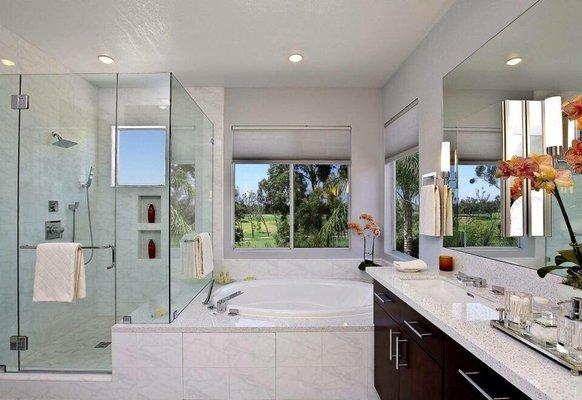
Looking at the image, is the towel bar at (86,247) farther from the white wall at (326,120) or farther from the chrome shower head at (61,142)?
the white wall at (326,120)

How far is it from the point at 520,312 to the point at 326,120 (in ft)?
9.90

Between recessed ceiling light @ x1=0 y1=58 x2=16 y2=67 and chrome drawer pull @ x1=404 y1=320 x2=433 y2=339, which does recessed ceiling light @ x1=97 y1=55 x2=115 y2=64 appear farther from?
chrome drawer pull @ x1=404 y1=320 x2=433 y2=339

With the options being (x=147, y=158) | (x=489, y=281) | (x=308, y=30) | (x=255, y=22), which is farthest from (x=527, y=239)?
(x=147, y=158)

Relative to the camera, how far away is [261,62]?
Answer: 318 centimetres

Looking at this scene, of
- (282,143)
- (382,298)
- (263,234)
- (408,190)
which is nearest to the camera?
(382,298)

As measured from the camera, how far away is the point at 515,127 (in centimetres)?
159

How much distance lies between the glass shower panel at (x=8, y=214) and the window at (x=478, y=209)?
3.16m

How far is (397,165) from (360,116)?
2.31 feet

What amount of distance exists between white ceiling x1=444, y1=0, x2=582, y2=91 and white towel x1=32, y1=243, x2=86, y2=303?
2949 mm

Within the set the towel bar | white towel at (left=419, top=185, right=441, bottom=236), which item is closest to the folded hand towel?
white towel at (left=419, top=185, right=441, bottom=236)

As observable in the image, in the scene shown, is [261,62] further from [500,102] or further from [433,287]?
[433,287]

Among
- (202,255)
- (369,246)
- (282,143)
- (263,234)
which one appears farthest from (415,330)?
(282,143)

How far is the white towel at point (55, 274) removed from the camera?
243cm

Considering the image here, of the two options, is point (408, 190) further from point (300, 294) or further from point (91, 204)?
point (91, 204)
